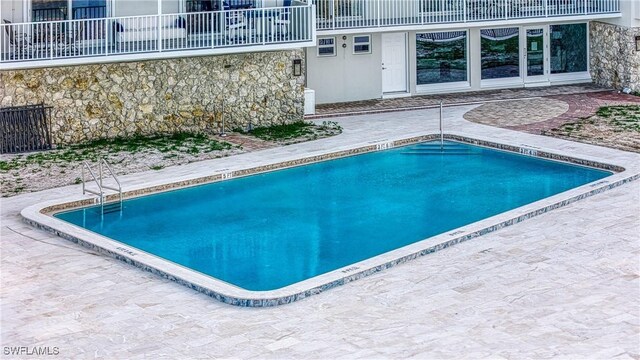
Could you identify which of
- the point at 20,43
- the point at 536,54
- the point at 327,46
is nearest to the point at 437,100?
the point at 327,46

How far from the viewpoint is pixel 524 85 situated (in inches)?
1359

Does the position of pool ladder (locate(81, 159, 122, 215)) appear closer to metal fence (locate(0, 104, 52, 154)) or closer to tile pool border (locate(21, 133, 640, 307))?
tile pool border (locate(21, 133, 640, 307))

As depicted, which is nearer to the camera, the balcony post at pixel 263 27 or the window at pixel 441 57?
the balcony post at pixel 263 27

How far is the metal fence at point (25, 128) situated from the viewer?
2667 centimetres

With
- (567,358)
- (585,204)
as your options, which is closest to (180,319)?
(567,358)

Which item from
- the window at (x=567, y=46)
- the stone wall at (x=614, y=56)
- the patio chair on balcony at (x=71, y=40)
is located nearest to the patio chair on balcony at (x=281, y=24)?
the patio chair on balcony at (x=71, y=40)

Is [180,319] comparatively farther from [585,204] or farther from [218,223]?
[585,204]

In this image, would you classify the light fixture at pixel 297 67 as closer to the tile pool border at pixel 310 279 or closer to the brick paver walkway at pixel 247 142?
the brick paver walkway at pixel 247 142

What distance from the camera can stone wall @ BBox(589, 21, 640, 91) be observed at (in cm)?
3303

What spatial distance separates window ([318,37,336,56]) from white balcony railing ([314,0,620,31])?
0.80 metres

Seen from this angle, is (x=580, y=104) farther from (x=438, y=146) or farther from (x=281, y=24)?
(x=281, y=24)

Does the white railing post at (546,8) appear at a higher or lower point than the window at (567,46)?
higher

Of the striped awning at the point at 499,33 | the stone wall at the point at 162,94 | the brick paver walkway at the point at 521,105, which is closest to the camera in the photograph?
the stone wall at the point at 162,94

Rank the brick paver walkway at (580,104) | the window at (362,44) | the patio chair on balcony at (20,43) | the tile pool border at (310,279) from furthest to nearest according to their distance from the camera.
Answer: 1. the window at (362,44)
2. the brick paver walkway at (580,104)
3. the patio chair on balcony at (20,43)
4. the tile pool border at (310,279)
